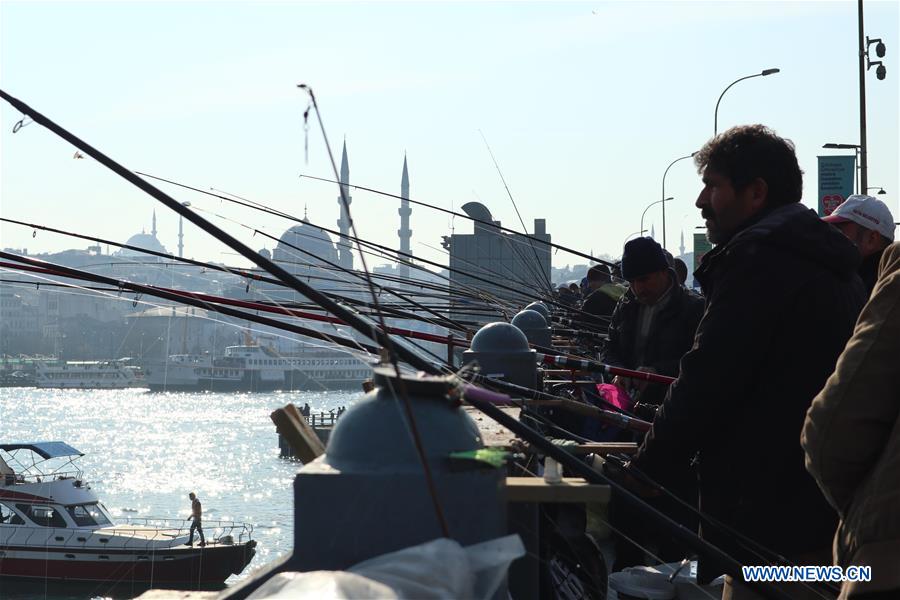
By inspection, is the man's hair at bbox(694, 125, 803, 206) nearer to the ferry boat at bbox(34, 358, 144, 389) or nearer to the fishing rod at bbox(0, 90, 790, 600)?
the fishing rod at bbox(0, 90, 790, 600)

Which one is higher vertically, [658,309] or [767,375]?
[658,309]

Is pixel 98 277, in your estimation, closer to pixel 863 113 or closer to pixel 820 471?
pixel 820 471

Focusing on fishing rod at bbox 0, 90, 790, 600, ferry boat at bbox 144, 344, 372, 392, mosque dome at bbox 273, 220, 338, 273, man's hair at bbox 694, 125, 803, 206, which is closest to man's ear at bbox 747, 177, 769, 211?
man's hair at bbox 694, 125, 803, 206

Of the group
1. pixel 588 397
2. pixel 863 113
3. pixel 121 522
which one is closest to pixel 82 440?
pixel 121 522

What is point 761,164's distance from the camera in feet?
10.3

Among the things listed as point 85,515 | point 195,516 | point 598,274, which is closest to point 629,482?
point 598,274

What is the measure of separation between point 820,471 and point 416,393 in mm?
880

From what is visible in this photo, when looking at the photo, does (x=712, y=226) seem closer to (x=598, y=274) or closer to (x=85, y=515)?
(x=598, y=274)

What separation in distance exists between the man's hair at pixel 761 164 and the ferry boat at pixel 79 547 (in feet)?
125

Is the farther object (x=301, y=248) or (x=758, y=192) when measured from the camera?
(x=301, y=248)

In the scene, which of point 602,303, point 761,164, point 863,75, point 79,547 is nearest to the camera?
point 761,164

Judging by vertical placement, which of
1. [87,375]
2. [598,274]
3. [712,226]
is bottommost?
[87,375]

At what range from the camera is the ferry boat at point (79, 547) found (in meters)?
39.7

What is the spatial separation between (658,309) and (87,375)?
5280 inches
